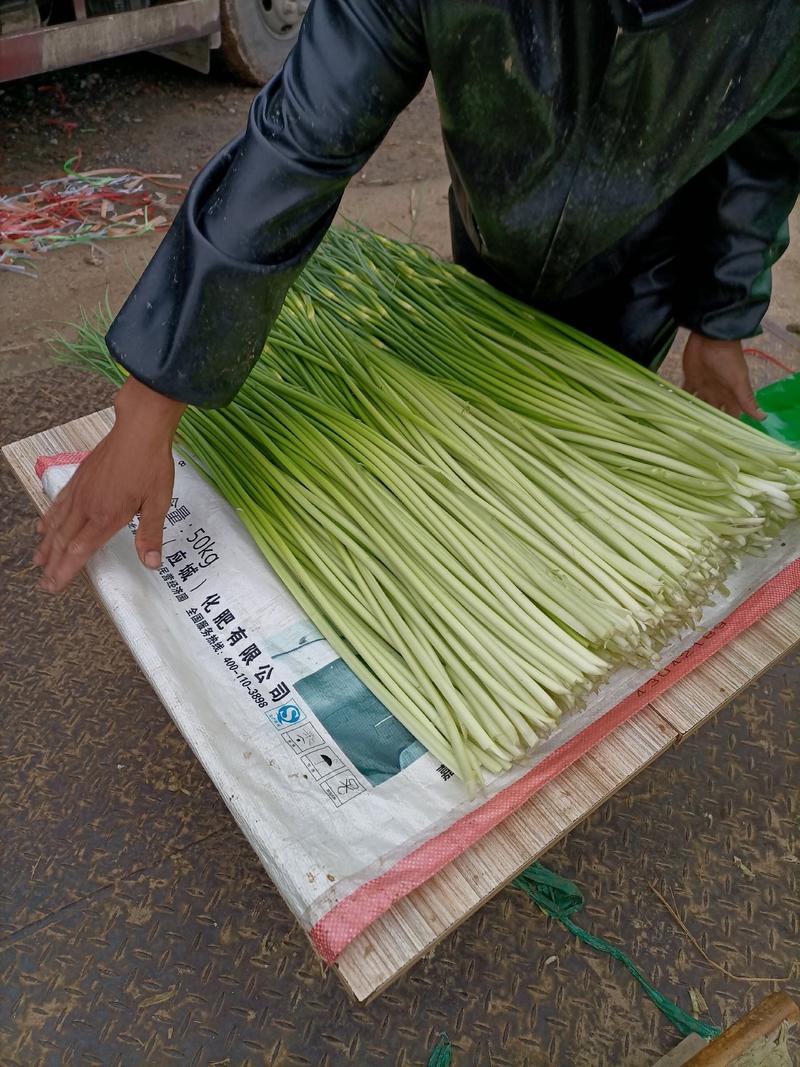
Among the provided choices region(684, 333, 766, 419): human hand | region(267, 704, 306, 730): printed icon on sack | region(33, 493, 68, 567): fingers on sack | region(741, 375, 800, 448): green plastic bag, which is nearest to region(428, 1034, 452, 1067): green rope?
region(267, 704, 306, 730): printed icon on sack

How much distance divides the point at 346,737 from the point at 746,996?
1.10 metres

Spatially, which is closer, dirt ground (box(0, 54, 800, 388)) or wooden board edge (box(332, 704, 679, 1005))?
wooden board edge (box(332, 704, 679, 1005))

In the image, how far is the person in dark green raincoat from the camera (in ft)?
4.03

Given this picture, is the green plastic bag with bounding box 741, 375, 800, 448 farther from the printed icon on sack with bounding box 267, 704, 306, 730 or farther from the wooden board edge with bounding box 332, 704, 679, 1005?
the printed icon on sack with bounding box 267, 704, 306, 730

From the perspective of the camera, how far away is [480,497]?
155 centimetres

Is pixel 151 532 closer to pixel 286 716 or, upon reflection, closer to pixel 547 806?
pixel 286 716

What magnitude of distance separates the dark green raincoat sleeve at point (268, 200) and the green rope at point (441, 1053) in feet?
4.16

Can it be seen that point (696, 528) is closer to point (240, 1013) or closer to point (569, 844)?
point (569, 844)

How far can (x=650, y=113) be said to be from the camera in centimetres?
138

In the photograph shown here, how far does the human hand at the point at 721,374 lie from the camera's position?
192cm

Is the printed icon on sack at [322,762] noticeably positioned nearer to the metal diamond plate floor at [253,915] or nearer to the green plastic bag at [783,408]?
the metal diamond plate floor at [253,915]

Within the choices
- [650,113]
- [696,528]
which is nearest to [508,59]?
[650,113]

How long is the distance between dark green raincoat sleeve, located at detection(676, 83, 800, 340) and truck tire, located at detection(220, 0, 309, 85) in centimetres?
343

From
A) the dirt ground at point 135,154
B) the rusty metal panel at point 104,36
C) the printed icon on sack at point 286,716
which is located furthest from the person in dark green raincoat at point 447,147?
the rusty metal panel at point 104,36
